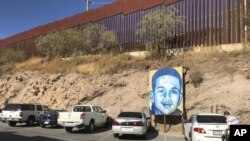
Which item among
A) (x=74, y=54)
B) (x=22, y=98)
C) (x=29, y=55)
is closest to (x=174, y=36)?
(x=74, y=54)

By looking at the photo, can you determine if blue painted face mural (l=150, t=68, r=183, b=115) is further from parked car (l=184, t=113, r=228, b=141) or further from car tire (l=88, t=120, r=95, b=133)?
parked car (l=184, t=113, r=228, b=141)

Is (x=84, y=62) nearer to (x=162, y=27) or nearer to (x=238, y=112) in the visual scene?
(x=162, y=27)

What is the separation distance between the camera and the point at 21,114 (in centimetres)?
3184

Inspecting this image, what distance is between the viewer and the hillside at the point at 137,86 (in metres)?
28.6

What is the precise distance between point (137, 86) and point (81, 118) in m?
8.40

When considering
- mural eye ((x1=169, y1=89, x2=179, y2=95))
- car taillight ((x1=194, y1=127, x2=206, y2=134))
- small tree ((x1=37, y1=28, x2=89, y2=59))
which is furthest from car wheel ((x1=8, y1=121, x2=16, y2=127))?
car taillight ((x1=194, y1=127, x2=206, y2=134))

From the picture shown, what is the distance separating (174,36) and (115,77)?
615cm

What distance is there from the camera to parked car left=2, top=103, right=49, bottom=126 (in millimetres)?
31922

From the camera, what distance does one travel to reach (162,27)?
37.1m

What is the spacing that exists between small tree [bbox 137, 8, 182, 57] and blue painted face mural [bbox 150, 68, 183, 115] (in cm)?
635

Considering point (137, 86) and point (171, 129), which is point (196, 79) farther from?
point (137, 86)

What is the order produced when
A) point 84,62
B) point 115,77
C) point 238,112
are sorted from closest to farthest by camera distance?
point 238,112
point 115,77
point 84,62

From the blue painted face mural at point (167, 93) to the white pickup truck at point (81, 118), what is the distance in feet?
12.8

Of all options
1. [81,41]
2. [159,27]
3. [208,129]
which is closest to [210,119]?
[208,129]
